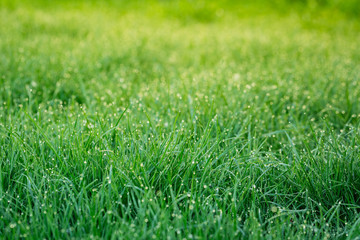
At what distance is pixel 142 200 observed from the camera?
67.8 inches

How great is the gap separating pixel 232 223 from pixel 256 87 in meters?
2.03

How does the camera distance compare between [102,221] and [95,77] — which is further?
[95,77]

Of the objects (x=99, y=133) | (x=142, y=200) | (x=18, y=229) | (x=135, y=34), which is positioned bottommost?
(x=18, y=229)

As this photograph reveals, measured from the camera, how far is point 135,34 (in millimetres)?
5637

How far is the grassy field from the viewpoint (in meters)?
1.72

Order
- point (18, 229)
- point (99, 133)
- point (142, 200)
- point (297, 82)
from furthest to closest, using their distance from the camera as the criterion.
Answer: point (297, 82)
point (99, 133)
point (142, 200)
point (18, 229)

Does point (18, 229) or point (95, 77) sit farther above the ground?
point (95, 77)

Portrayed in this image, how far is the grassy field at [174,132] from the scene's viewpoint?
1.72 metres

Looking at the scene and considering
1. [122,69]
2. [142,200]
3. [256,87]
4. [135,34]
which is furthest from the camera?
[135,34]

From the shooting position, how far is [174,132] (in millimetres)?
2156

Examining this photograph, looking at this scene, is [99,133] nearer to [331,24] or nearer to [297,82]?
[297,82]

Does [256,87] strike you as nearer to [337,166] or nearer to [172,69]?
[172,69]

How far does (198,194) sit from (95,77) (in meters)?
2.44

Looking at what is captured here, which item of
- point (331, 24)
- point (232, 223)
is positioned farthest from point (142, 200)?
point (331, 24)
